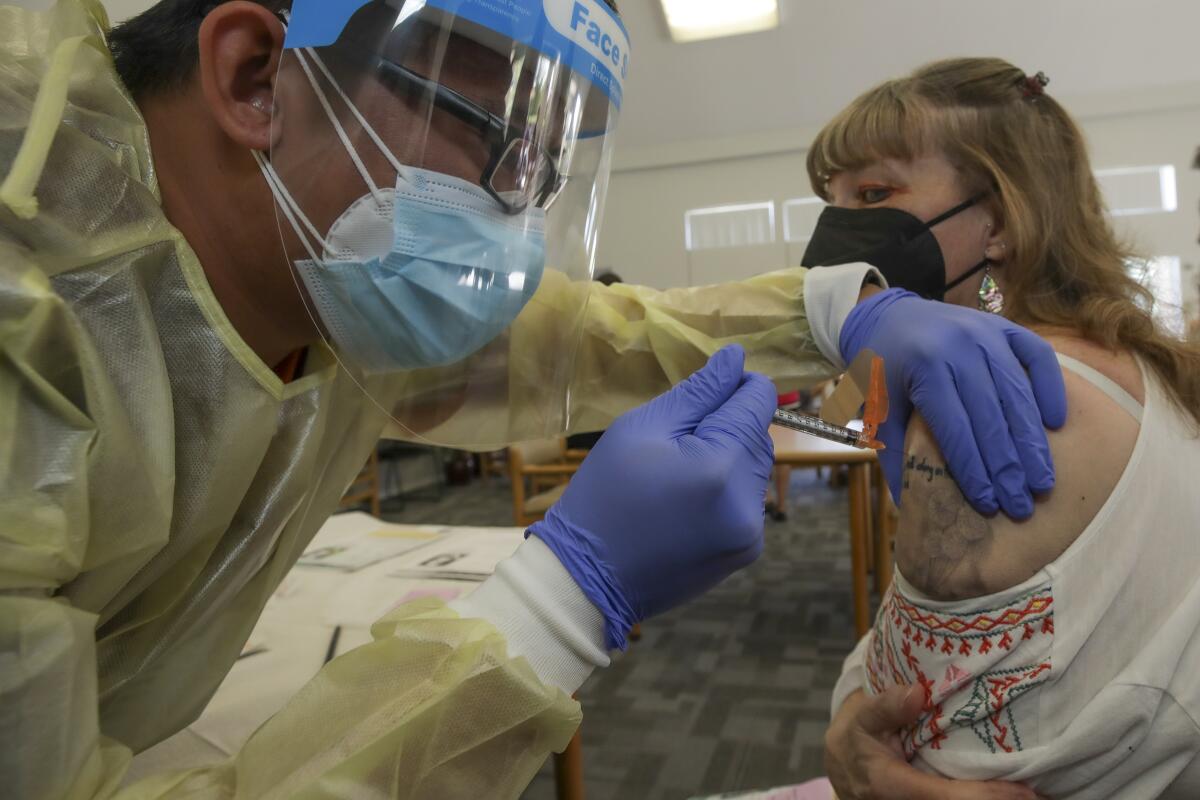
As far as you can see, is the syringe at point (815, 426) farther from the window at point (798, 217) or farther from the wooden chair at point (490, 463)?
the wooden chair at point (490, 463)

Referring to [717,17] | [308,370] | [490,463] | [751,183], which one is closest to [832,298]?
[308,370]

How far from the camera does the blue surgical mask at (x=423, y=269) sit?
0.78 meters

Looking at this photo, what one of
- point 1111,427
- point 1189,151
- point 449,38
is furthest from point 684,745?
point 1189,151

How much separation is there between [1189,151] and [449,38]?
6.72 meters

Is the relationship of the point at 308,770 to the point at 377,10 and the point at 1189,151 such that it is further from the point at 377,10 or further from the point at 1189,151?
the point at 1189,151

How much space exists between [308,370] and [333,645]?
541 mm

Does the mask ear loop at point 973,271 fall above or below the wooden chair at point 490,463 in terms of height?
above

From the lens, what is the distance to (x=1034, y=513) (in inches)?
33.8

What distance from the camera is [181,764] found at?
99 centimetres

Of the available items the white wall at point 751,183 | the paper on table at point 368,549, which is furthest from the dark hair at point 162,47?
the white wall at point 751,183

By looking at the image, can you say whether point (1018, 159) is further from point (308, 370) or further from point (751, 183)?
point (751, 183)

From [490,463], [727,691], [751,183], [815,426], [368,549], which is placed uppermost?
[751,183]

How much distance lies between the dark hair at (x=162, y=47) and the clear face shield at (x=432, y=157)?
130 mm

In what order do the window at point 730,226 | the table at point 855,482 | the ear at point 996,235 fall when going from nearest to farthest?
the ear at point 996,235 < the table at point 855,482 < the window at point 730,226
